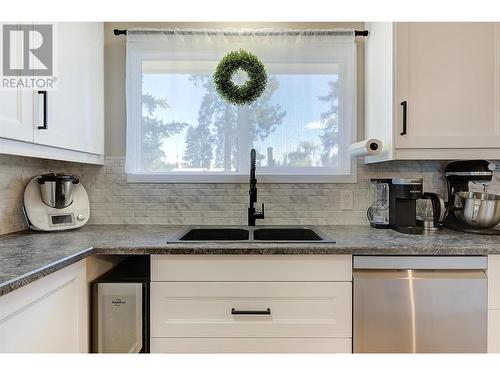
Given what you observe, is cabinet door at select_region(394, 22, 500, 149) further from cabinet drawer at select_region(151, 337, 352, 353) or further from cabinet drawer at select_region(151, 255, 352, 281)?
cabinet drawer at select_region(151, 337, 352, 353)

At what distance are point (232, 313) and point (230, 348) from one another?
6.0 inches

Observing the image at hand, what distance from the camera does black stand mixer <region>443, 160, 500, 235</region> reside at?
155 cm

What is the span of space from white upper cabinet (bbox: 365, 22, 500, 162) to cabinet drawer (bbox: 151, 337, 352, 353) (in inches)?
38.6

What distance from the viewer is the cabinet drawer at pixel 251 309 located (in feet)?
4.19

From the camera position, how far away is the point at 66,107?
148cm

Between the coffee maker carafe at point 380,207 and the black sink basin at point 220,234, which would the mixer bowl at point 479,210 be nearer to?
the coffee maker carafe at point 380,207

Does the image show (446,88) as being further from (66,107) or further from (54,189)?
(54,189)

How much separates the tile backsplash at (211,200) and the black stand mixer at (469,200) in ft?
0.92

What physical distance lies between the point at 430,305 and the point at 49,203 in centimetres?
190

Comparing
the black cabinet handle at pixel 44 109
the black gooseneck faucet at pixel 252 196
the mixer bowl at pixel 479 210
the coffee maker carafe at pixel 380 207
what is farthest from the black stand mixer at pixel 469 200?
the black cabinet handle at pixel 44 109

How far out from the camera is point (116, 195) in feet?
6.33
